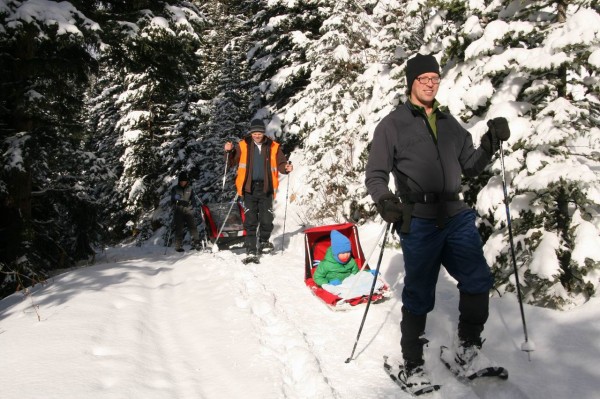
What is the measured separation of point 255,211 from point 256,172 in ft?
2.50

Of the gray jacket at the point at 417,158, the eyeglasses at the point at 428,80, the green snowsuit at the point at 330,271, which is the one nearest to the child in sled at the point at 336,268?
the green snowsuit at the point at 330,271

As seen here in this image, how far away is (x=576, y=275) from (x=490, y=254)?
914 millimetres

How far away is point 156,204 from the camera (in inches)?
933

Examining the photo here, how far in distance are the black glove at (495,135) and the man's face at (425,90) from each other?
1.71 feet

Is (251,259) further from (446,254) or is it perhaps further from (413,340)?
(446,254)

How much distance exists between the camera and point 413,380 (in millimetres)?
3127

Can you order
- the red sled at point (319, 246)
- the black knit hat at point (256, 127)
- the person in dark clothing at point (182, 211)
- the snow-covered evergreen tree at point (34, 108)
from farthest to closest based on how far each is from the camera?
the person in dark clothing at point (182, 211), the black knit hat at point (256, 127), the snow-covered evergreen tree at point (34, 108), the red sled at point (319, 246)

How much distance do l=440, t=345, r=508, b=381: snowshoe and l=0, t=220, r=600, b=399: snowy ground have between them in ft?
0.33

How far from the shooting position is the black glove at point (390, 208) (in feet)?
9.53

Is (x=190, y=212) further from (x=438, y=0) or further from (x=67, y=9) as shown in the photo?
(x=438, y=0)

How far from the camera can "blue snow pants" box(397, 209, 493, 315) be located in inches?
120

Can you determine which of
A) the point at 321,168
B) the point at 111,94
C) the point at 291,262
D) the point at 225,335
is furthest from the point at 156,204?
the point at 225,335

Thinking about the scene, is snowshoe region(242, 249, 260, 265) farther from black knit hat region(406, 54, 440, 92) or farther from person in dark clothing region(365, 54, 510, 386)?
black knit hat region(406, 54, 440, 92)

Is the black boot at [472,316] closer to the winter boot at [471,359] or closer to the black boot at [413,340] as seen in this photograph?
the winter boot at [471,359]
